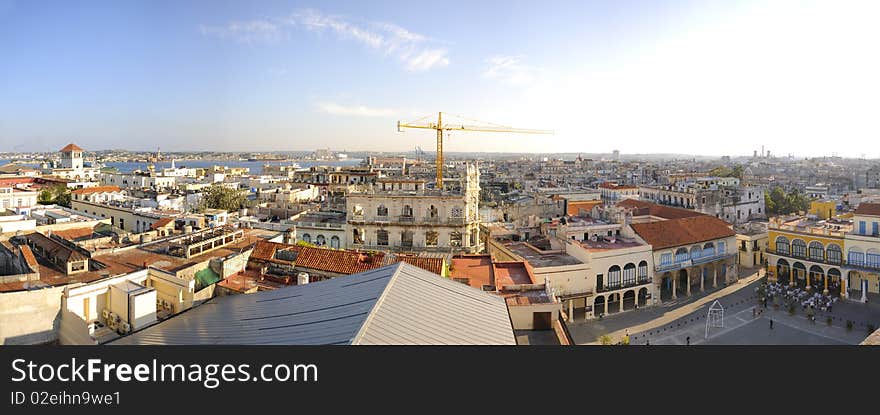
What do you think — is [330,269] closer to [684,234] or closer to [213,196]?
[684,234]

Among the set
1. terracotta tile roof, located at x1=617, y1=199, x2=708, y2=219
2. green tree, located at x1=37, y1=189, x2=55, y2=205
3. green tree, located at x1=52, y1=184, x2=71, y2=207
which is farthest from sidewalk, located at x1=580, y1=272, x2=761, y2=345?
green tree, located at x1=37, y1=189, x2=55, y2=205

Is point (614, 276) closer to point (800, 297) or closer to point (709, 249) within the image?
point (709, 249)

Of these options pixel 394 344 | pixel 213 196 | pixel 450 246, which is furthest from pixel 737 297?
pixel 213 196

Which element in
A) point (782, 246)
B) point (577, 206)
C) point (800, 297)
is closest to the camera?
point (800, 297)

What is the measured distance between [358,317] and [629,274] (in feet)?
55.6

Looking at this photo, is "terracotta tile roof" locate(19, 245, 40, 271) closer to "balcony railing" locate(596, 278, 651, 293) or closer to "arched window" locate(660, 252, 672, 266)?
"balcony railing" locate(596, 278, 651, 293)

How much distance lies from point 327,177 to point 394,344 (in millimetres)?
48956

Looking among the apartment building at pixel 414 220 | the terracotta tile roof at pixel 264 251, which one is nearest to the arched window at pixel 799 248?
the apartment building at pixel 414 220

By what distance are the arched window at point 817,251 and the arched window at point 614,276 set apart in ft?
31.4

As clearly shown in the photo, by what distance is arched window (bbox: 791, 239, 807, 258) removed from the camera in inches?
926

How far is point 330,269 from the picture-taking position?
45.3 feet

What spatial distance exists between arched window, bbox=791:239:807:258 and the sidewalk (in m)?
2.10

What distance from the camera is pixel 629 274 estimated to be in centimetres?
2106

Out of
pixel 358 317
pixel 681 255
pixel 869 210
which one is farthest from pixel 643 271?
pixel 358 317
